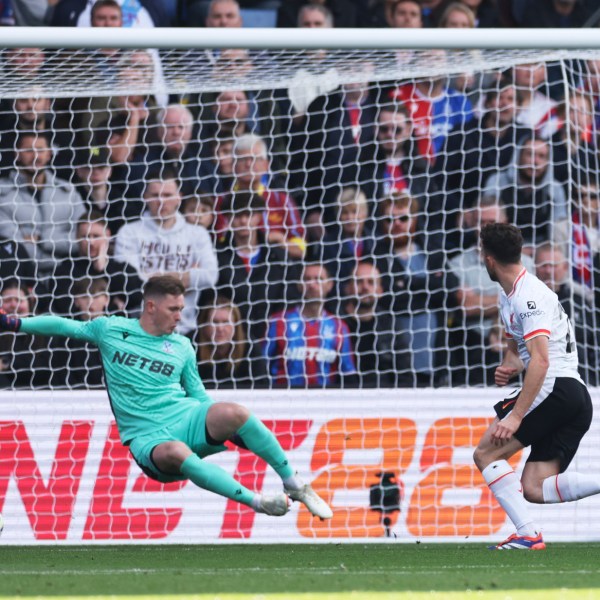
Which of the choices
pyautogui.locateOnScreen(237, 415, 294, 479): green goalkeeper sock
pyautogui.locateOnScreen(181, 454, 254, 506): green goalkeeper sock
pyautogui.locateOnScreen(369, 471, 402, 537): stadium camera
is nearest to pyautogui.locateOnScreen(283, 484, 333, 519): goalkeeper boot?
pyautogui.locateOnScreen(237, 415, 294, 479): green goalkeeper sock

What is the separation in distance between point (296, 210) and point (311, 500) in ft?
10.2

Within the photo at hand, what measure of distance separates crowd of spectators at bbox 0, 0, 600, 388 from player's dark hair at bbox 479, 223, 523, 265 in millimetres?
2152

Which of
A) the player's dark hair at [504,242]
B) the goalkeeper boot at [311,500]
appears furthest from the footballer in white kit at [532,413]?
the goalkeeper boot at [311,500]

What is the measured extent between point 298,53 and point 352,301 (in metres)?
1.82

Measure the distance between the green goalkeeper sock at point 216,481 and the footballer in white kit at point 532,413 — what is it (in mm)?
1294

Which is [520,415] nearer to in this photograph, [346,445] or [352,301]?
[346,445]

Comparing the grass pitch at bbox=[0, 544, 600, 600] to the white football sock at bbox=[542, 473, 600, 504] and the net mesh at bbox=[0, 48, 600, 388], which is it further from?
the net mesh at bbox=[0, 48, 600, 388]

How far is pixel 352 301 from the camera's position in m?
9.14

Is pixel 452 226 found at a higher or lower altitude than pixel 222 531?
higher

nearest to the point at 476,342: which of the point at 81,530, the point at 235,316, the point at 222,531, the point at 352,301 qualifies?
the point at 352,301

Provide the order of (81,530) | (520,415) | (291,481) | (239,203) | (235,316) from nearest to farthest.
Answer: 1. (520,415)
2. (291,481)
3. (81,530)
4. (235,316)
5. (239,203)

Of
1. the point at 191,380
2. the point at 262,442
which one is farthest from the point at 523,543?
the point at 191,380

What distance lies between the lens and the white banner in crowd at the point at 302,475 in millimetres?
8305

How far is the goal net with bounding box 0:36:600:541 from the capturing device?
840 cm
